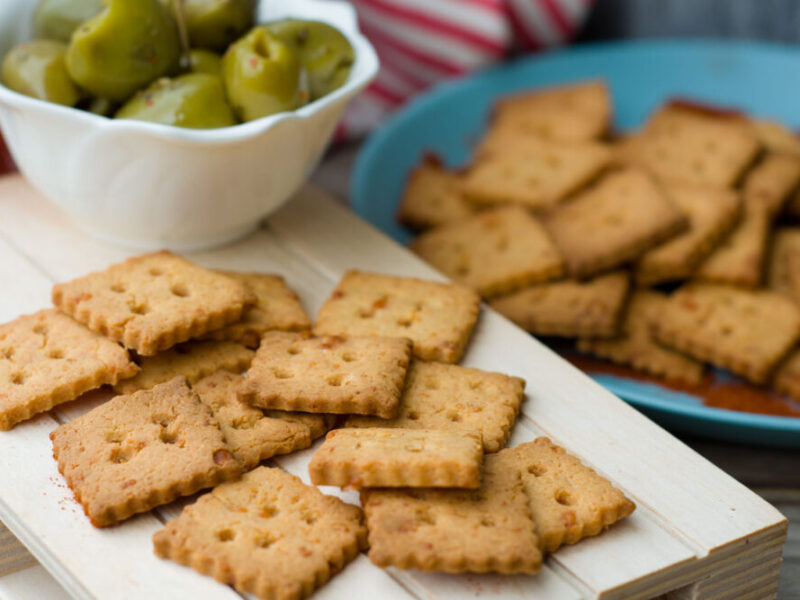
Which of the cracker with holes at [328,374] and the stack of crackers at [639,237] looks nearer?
the cracker with holes at [328,374]

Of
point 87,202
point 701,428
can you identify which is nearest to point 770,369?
point 701,428

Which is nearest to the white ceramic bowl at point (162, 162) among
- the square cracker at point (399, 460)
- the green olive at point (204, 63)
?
the green olive at point (204, 63)

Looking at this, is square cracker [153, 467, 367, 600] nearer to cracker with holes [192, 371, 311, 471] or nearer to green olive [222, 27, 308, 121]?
cracker with holes [192, 371, 311, 471]

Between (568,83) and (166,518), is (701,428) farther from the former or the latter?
(568,83)

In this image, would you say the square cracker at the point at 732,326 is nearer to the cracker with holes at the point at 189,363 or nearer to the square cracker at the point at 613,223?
the square cracker at the point at 613,223

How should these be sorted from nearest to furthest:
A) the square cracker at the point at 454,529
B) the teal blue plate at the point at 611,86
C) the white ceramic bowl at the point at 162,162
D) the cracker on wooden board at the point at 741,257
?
the square cracker at the point at 454,529 < the white ceramic bowl at the point at 162,162 < the cracker on wooden board at the point at 741,257 < the teal blue plate at the point at 611,86

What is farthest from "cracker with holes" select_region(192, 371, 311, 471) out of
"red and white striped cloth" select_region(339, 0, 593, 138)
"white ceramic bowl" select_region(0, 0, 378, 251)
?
"red and white striped cloth" select_region(339, 0, 593, 138)
